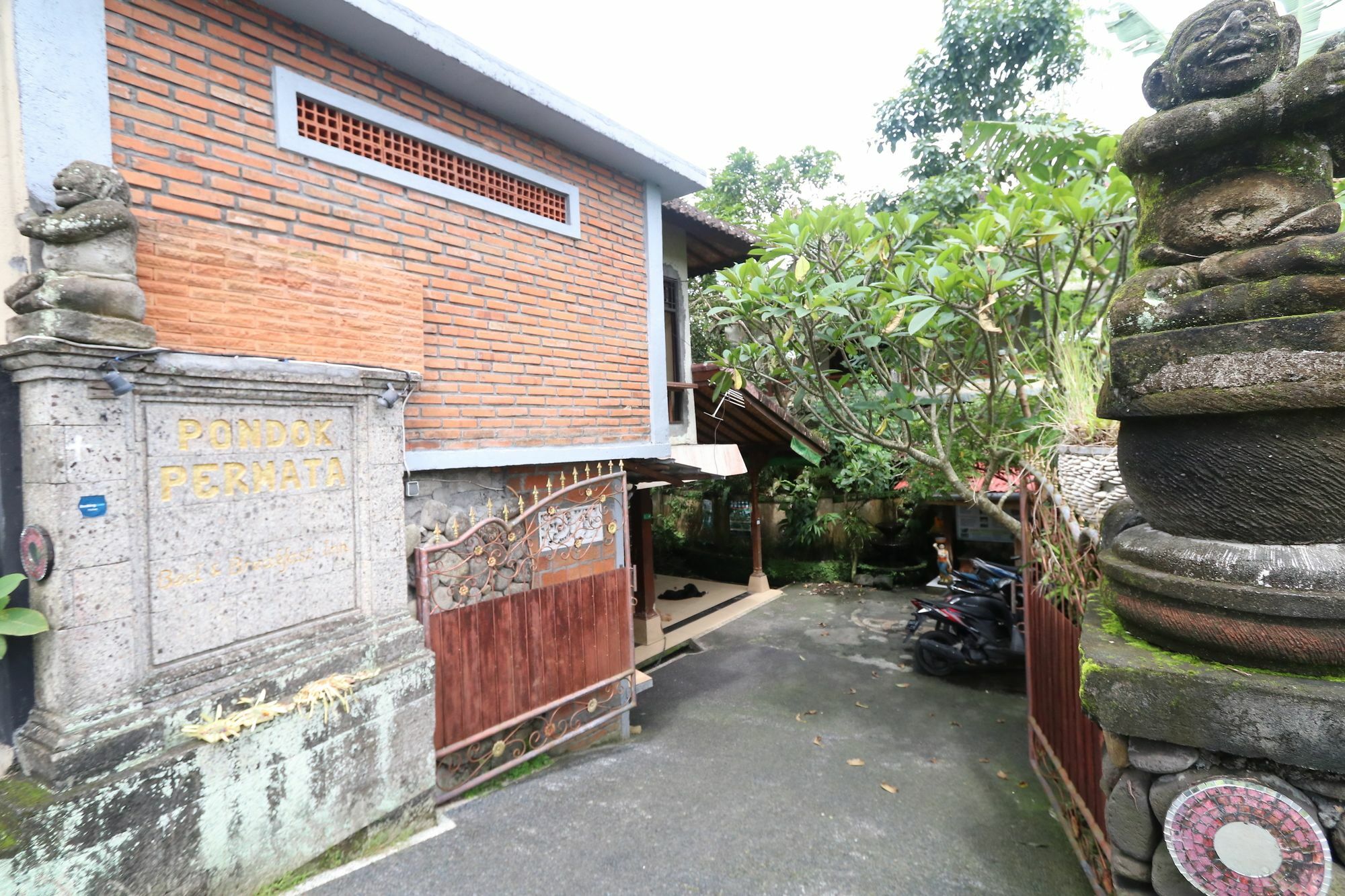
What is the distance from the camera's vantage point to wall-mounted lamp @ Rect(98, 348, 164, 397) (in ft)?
8.66

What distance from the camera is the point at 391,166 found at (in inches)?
164

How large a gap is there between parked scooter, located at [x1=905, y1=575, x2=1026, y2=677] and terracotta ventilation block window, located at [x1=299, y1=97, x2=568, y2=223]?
226 inches

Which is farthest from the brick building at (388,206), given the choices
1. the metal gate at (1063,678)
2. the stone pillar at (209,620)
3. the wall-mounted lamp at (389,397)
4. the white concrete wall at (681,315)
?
the metal gate at (1063,678)

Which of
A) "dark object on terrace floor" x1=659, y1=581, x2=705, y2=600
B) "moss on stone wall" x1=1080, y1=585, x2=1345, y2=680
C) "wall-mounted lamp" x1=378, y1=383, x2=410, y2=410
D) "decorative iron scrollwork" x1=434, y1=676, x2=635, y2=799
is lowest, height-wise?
"dark object on terrace floor" x1=659, y1=581, x2=705, y2=600

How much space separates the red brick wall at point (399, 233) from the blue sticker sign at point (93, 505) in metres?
0.89

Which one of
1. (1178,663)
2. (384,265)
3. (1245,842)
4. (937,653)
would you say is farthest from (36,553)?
(937,653)

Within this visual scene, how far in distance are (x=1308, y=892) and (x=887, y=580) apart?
10.1m

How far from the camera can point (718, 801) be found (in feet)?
13.9

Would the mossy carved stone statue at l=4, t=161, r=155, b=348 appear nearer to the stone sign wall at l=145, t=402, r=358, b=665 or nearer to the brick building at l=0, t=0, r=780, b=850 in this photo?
the brick building at l=0, t=0, r=780, b=850

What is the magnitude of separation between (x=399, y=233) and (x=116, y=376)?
6.44ft

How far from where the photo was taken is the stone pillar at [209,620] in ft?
8.29

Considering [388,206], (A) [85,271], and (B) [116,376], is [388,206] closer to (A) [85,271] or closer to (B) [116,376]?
(A) [85,271]

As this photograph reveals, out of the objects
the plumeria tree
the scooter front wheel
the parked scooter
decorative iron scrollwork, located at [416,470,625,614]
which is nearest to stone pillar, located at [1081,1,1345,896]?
the plumeria tree

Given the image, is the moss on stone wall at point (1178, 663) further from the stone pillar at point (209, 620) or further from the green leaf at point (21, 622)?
the green leaf at point (21, 622)
